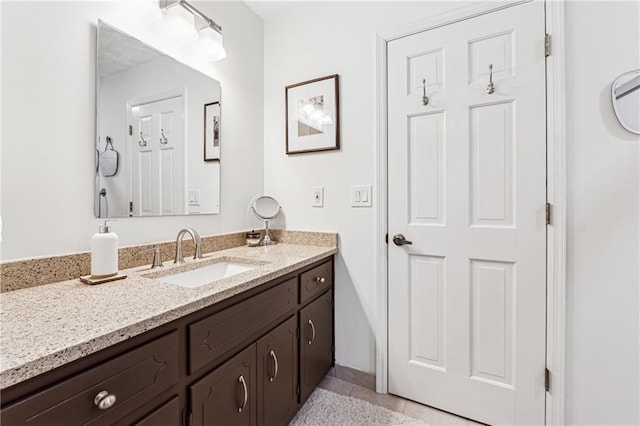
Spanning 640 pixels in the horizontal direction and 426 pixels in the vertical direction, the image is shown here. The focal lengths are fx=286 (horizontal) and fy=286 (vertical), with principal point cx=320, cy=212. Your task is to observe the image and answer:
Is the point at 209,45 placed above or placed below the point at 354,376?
above

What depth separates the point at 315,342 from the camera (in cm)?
161

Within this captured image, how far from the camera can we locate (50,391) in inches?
22.1

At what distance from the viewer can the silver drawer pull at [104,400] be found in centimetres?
63

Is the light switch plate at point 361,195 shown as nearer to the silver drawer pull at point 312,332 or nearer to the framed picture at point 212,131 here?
the silver drawer pull at point 312,332

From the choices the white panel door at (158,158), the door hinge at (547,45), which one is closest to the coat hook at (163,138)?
the white panel door at (158,158)

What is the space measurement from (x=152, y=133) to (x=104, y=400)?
1.14m

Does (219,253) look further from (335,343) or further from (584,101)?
(584,101)

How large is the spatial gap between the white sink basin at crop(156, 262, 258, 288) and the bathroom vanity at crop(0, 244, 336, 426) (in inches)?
2.3

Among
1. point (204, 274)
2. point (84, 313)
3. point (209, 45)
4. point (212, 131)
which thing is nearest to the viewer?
point (84, 313)

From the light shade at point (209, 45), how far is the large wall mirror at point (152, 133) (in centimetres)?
10

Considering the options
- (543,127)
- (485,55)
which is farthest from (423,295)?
(485,55)

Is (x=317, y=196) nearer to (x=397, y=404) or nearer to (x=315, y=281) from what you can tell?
(x=315, y=281)

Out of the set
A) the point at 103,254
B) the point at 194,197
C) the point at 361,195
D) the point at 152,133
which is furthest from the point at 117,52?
the point at 361,195

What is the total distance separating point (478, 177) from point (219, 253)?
148cm
